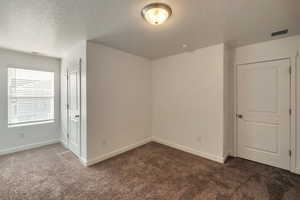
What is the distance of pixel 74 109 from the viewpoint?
122 inches

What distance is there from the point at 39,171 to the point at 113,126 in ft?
4.85

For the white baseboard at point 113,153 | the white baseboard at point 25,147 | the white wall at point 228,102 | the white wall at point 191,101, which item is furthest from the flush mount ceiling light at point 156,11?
the white baseboard at point 25,147

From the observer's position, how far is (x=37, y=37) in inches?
97.7

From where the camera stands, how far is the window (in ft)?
10.5

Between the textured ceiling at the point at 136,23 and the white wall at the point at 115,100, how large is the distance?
0.43m

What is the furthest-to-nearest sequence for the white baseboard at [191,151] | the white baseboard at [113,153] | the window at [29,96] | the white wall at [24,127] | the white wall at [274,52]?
1. the window at [29,96]
2. the white wall at [24,127]
3. the white baseboard at [191,151]
4. the white baseboard at [113,153]
5. the white wall at [274,52]

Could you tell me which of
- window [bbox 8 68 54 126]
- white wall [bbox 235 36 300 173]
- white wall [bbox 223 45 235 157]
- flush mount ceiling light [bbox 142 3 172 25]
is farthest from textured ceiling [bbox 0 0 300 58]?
window [bbox 8 68 54 126]

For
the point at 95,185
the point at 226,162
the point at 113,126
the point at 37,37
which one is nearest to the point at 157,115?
the point at 113,126

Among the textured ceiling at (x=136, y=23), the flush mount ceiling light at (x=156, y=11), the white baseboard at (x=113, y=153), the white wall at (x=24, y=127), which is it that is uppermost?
the textured ceiling at (x=136, y=23)

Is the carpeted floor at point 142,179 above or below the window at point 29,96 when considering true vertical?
below

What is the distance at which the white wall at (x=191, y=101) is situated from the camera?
2803 mm

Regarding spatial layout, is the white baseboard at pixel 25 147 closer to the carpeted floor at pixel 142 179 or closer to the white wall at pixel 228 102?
the carpeted floor at pixel 142 179

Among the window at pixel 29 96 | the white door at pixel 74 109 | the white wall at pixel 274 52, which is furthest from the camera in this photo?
the window at pixel 29 96

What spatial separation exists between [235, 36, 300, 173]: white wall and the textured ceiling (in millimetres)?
166
